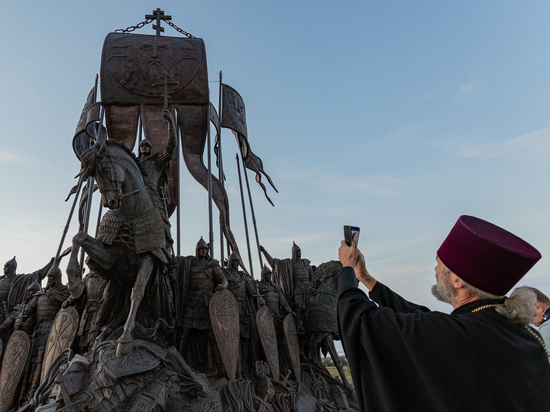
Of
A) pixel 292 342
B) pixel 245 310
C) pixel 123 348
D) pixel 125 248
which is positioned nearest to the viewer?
pixel 123 348

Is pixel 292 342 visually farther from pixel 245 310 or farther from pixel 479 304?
pixel 479 304

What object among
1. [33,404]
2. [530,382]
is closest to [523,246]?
[530,382]

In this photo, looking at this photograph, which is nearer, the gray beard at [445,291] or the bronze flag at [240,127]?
the gray beard at [445,291]

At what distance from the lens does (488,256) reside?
112 centimetres

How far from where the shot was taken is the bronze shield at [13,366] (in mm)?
4793

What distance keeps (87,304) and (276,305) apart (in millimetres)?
2658

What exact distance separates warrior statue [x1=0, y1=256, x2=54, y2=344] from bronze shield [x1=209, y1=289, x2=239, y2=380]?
3015mm

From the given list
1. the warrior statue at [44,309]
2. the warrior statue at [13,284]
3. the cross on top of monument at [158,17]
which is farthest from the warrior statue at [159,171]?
the cross on top of monument at [158,17]

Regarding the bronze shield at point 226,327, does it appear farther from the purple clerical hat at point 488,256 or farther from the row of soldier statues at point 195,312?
the purple clerical hat at point 488,256

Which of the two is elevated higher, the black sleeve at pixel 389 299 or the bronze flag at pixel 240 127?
the bronze flag at pixel 240 127

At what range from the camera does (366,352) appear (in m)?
1.11

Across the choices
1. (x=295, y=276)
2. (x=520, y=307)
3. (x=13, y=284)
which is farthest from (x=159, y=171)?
(x=520, y=307)

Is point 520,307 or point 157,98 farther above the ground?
point 157,98

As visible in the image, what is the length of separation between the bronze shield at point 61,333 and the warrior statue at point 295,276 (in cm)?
342
